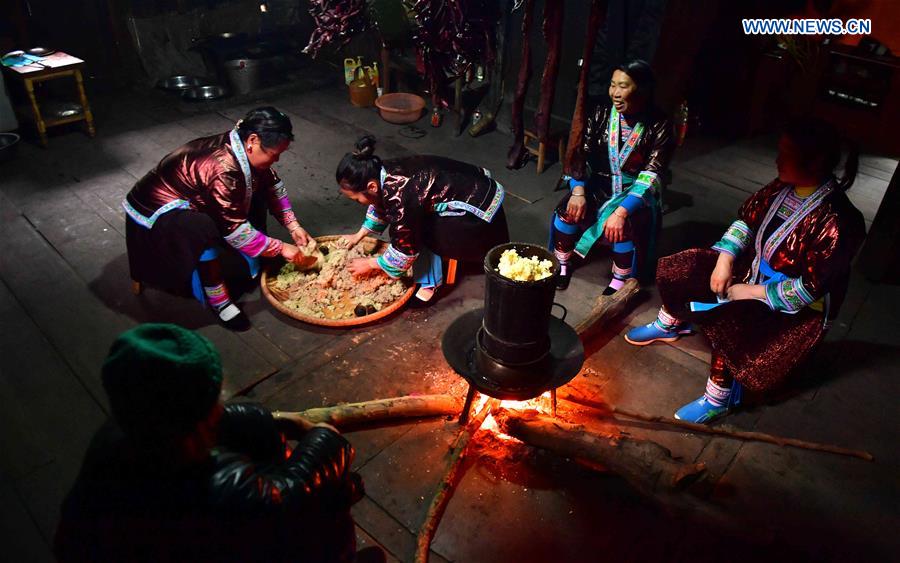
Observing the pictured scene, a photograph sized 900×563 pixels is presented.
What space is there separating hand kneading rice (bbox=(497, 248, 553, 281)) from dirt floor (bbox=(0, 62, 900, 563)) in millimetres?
1239

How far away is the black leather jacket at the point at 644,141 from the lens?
15.0 ft

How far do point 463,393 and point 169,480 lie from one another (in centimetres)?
245

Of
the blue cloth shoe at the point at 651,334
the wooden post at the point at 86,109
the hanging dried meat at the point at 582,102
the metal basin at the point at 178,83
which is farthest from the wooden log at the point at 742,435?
the metal basin at the point at 178,83

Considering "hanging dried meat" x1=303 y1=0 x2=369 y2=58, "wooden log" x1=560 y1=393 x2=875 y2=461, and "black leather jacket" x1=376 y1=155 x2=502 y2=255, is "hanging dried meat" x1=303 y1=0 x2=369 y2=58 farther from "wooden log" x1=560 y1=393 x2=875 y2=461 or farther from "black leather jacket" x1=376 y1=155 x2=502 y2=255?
"wooden log" x1=560 y1=393 x2=875 y2=461

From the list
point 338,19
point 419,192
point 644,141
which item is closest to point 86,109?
point 338,19

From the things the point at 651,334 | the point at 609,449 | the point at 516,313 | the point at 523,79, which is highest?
the point at 523,79

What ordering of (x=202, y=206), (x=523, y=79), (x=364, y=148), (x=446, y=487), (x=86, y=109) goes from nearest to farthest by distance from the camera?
1. (x=446, y=487)
2. (x=364, y=148)
3. (x=202, y=206)
4. (x=523, y=79)
5. (x=86, y=109)

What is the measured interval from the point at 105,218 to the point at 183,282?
2217mm

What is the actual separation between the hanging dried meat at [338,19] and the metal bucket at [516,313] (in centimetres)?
378

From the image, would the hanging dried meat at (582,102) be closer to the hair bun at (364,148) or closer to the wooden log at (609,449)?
the hair bun at (364,148)

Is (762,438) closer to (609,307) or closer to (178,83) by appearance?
(609,307)

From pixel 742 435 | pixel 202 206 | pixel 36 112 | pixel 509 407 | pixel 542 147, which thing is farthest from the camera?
pixel 36 112

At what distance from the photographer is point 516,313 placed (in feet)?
9.66

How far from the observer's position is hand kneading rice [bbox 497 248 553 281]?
2973 millimetres
